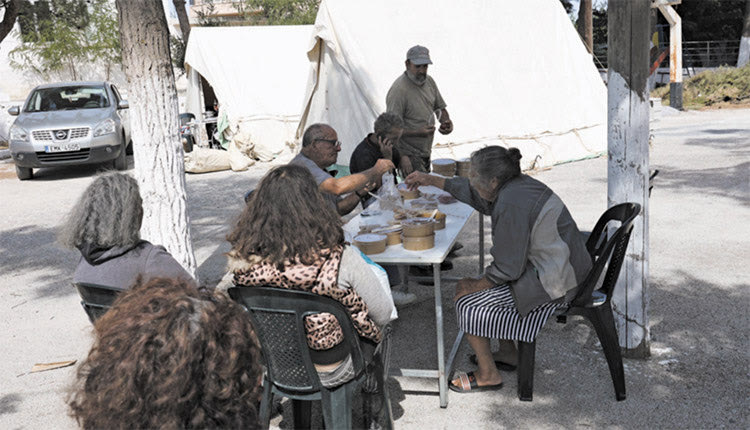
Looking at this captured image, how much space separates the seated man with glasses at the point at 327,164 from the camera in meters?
4.59

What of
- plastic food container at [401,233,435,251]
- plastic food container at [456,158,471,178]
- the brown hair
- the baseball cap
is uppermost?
the baseball cap

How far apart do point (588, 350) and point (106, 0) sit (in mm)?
27103

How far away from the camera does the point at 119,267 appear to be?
3123mm

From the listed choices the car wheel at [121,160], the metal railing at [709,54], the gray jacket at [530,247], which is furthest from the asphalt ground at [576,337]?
the metal railing at [709,54]

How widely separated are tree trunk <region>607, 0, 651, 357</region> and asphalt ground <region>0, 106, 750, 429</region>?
0.28 m

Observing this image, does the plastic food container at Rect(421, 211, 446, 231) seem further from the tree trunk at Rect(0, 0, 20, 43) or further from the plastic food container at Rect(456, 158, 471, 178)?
the tree trunk at Rect(0, 0, 20, 43)

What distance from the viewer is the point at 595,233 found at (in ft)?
14.5

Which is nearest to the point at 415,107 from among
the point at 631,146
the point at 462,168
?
the point at 462,168

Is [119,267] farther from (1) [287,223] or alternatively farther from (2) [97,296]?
(1) [287,223]

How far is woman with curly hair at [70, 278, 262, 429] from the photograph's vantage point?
1.47 meters

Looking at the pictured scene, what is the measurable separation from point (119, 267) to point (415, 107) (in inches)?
180

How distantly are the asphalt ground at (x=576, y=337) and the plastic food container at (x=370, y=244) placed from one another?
663 millimetres

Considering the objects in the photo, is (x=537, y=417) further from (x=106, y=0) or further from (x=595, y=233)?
(x=106, y=0)

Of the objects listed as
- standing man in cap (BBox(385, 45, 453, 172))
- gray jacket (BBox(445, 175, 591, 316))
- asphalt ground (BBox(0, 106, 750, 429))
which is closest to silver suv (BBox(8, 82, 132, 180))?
asphalt ground (BBox(0, 106, 750, 429))
